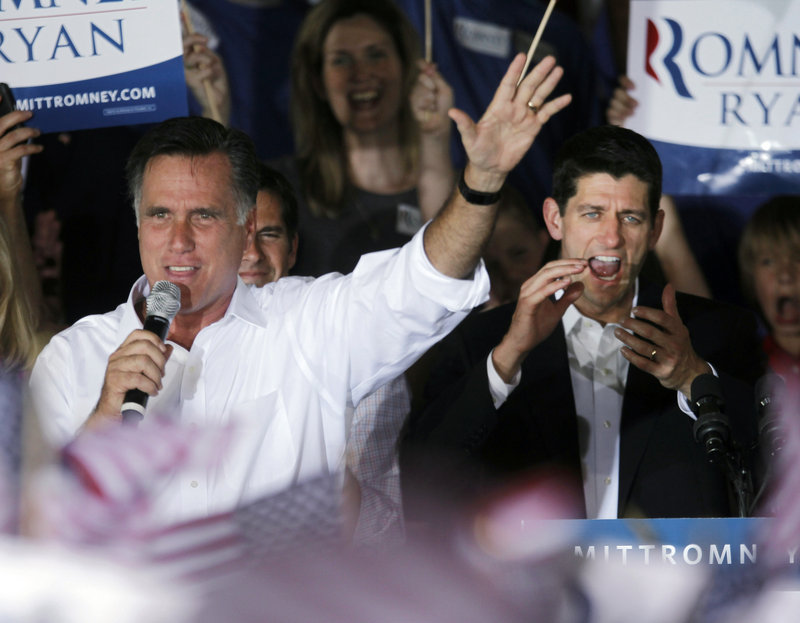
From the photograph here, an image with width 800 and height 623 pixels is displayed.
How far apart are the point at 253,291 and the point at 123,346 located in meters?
0.62

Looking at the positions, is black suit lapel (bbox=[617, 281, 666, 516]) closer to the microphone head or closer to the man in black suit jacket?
the man in black suit jacket

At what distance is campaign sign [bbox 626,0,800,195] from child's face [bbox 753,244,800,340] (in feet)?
1.22

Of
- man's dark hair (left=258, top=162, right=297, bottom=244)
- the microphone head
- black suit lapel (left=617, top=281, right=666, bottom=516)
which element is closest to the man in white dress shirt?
the microphone head

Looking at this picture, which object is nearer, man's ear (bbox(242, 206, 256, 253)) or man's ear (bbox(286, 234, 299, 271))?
man's ear (bbox(242, 206, 256, 253))

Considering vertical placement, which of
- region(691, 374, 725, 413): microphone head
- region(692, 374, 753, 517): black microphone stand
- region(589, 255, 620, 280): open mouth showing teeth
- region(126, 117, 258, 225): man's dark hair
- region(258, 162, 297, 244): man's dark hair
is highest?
region(258, 162, 297, 244): man's dark hair

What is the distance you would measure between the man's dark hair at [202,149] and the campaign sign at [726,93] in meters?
1.36

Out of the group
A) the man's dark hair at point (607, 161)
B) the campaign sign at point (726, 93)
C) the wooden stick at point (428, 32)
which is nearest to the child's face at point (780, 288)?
the campaign sign at point (726, 93)

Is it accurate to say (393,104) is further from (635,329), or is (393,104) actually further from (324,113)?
(635,329)

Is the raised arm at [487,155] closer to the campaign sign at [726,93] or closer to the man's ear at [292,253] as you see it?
the man's ear at [292,253]

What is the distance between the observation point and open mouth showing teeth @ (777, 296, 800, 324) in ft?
12.1

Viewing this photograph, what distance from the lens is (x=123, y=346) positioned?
215cm

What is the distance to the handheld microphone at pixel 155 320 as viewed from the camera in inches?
81.2

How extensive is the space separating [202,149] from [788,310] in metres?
2.05

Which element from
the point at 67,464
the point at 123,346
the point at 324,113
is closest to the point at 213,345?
the point at 123,346
